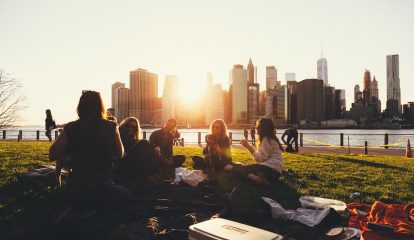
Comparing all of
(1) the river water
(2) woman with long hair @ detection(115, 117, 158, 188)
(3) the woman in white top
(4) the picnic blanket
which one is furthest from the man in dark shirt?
(1) the river water

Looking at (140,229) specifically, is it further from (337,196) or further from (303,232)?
(337,196)

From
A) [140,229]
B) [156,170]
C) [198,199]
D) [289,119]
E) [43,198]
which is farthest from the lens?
[289,119]

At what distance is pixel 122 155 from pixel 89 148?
0.56m

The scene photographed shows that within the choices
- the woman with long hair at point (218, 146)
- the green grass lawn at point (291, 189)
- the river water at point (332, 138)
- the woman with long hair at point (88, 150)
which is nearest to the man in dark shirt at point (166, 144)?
the woman with long hair at point (218, 146)

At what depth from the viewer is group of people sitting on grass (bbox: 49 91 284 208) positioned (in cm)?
409

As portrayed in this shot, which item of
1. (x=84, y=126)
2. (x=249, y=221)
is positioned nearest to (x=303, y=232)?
(x=249, y=221)

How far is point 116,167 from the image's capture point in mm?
A: 6789

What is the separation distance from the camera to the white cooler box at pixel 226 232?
9.51ft

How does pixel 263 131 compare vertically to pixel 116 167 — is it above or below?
above

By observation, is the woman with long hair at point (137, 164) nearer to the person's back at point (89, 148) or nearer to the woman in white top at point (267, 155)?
the woman in white top at point (267, 155)

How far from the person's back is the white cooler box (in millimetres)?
1718

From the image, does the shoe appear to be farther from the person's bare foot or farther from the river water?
the river water

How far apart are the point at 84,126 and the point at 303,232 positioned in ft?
10.1

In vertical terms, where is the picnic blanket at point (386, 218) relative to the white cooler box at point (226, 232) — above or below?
below
